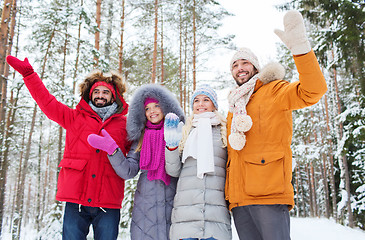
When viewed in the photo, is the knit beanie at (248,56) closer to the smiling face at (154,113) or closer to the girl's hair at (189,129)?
the girl's hair at (189,129)

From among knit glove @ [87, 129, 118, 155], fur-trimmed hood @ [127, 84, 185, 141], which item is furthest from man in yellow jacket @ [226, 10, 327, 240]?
Answer: knit glove @ [87, 129, 118, 155]

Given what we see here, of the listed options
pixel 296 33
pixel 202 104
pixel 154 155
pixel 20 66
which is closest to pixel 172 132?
pixel 154 155

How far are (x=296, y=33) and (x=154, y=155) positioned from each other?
195 centimetres

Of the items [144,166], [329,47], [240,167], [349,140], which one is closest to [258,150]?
[240,167]

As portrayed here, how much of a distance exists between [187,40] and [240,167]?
12430 millimetres

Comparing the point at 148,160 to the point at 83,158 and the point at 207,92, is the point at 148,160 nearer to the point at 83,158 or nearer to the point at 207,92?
the point at 83,158

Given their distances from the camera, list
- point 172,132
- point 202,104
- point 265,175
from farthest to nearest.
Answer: point 202,104
point 172,132
point 265,175

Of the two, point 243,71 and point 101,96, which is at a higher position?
point 243,71

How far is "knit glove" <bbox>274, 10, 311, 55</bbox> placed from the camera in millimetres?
2012

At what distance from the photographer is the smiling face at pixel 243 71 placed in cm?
281

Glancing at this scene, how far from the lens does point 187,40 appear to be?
13977 mm

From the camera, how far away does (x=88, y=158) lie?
301cm

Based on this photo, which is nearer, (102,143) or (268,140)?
(268,140)

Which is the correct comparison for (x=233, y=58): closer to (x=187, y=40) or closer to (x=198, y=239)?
(x=198, y=239)
